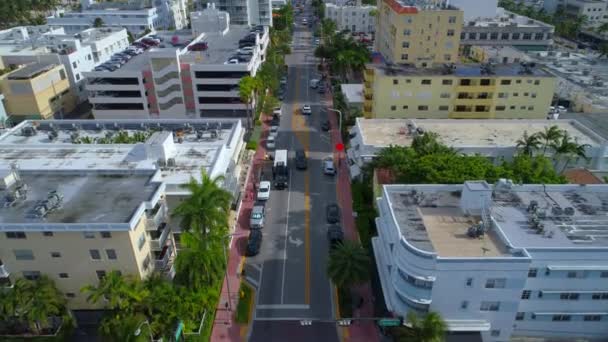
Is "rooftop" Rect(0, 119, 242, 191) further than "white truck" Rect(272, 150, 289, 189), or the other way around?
"white truck" Rect(272, 150, 289, 189)

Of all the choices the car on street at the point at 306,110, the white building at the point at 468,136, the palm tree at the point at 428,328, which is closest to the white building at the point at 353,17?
the car on street at the point at 306,110

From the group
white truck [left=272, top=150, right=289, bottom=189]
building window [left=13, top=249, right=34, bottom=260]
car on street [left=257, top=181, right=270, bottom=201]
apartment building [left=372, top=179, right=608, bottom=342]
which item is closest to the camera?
apartment building [left=372, top=179, right=608, bottom=342]

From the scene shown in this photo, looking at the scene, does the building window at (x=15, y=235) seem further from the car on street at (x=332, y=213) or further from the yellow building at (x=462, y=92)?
the yellow building at (x=462, y=92)

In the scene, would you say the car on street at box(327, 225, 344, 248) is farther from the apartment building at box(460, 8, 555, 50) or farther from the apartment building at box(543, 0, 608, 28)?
the apartment building at box(543, 0, 608, 28)

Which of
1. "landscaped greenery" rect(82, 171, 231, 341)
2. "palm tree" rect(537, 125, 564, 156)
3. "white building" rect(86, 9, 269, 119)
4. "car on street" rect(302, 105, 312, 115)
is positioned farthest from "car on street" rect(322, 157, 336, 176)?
"palm tree" rect(537, 125, 564, 156)

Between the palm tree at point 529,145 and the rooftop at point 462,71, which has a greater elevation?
the rooftop at point 462,71
